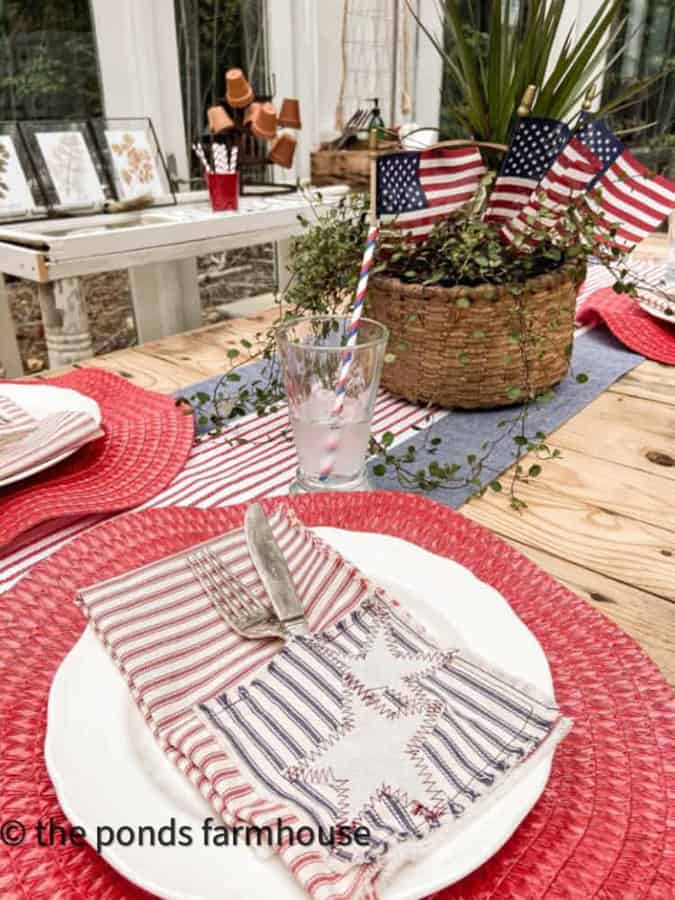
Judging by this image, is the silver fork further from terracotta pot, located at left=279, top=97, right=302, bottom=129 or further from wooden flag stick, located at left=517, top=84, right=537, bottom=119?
terracotta pot, located at left=279, top=97, right=302, bottom=129

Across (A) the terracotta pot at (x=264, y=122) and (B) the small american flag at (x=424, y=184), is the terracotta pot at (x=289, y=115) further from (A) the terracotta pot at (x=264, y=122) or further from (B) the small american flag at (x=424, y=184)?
(B) the small american flag at (x=424, y=184)

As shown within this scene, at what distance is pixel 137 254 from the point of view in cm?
136

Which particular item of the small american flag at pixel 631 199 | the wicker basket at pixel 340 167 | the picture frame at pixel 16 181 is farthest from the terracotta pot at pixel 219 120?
the small american flag at pixel 631 199

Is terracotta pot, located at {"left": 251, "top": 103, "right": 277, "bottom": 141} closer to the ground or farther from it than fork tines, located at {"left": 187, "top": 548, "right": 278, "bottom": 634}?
farther from it

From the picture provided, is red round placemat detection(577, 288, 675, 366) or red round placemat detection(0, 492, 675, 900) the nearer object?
red round placemat detection(0, 492, 675, 900)

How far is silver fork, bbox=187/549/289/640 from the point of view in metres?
0.42

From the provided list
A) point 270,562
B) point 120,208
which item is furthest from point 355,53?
point 270,562

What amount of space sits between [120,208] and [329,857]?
5.43 ft

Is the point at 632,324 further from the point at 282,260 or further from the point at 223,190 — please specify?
the point at 223,190

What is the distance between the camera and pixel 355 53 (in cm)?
312

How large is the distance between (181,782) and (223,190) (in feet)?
5.27

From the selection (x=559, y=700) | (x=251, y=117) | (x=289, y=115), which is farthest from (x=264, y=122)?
(x=559, y=700)

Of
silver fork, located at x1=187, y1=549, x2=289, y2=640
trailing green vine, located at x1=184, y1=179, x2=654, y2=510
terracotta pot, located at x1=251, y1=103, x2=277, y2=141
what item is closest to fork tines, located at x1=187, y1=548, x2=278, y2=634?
silver fork, located at x1=187, y1=549, x2=289, y2=640

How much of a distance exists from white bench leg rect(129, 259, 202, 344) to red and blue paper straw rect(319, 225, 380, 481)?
3.08ft
